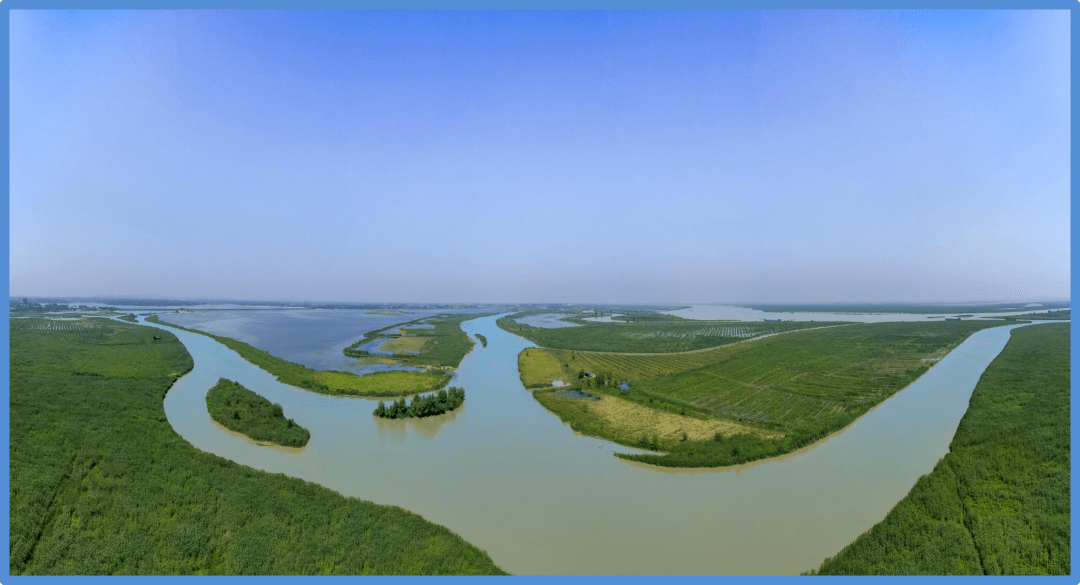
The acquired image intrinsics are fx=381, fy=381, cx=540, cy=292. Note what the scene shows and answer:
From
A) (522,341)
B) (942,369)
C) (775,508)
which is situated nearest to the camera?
(775,508)

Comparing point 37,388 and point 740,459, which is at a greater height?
point 37,388

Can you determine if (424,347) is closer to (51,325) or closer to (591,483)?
(591,483)

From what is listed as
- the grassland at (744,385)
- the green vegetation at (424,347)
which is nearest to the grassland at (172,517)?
the grassland at (744,385)

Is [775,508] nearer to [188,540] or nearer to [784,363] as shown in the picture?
[188,540]

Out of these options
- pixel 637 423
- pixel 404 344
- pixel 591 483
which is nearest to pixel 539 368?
pixel 637 423

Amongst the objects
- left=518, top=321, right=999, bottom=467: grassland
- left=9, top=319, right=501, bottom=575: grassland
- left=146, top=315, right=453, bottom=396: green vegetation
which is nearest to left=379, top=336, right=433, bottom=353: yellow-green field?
left=146, top=315, right=453, bottom=396: green vegetation

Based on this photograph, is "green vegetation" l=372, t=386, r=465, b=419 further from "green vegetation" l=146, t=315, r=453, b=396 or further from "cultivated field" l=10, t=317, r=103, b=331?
"cultivated field" l=10, t=317, r=103, b=331

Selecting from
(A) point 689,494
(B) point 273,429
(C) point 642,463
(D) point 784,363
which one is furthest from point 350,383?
(D) point 784,363
